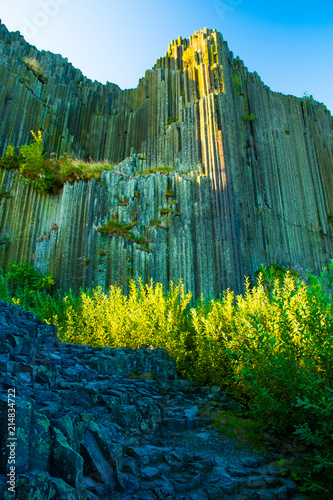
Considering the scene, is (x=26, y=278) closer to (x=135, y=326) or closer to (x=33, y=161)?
(x=33, y=161)

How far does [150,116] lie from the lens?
73.6 feet

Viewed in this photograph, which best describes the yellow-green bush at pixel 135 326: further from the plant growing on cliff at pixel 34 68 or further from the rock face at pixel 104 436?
the plant growing on cliff at pixel 34 68

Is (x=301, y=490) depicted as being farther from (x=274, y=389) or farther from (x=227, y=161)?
(x=227, y=161)

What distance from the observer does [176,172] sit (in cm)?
1742

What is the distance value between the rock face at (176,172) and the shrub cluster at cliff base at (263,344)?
616cm

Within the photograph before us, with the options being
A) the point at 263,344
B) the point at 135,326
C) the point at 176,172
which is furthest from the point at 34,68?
the point at 263,344

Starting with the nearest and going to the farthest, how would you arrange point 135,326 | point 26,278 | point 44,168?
1. point 135,326
2. point 26,278
3. point 44,168

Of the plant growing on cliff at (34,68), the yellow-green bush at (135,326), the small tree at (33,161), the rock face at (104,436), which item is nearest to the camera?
the rock face at (104,436)

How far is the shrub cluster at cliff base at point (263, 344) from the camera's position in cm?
385

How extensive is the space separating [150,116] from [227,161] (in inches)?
290

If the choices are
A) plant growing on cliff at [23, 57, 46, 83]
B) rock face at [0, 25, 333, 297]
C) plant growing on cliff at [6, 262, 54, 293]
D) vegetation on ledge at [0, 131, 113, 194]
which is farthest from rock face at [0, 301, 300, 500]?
plant growing on cliff at [23, 57, 46, 83]

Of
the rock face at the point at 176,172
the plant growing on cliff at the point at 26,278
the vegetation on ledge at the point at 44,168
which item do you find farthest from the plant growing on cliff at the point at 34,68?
the plant growing on cliff at the point at 26,278

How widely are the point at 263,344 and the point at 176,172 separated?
Answer: 44.7 feet

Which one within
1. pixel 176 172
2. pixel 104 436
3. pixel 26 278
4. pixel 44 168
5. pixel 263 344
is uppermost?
pixel 44 168
